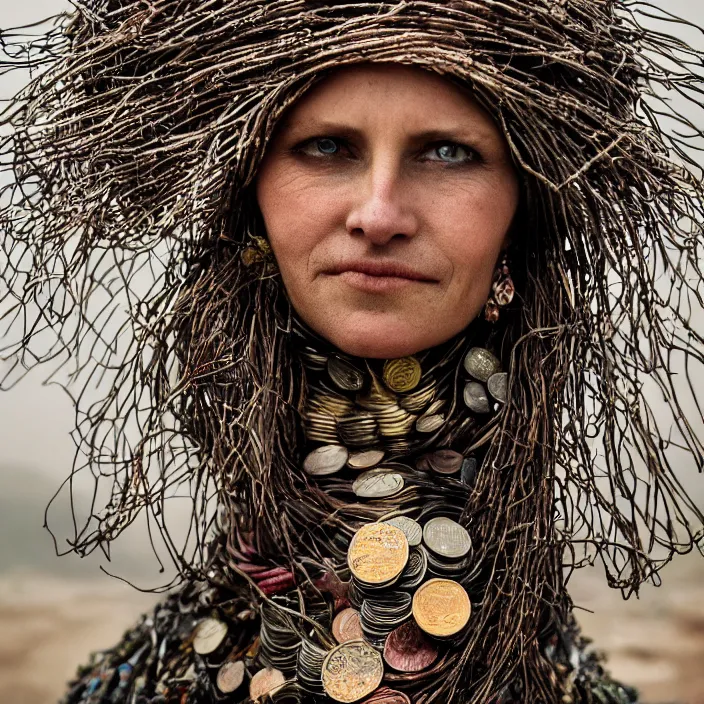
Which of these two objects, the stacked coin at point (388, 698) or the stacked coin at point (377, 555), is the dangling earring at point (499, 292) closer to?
the stacked coin at point (377, 555)

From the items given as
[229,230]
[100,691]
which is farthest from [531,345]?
[100,691]

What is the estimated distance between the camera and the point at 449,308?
1262mm

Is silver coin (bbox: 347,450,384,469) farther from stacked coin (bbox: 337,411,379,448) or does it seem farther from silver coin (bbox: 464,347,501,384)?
silver coin (bbox: 464,347,501,384)

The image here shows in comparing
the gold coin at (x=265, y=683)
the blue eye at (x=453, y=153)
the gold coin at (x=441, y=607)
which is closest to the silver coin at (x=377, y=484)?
the gold coin at (x=441, y=607)

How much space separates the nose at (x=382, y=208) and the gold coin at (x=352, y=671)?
43cm

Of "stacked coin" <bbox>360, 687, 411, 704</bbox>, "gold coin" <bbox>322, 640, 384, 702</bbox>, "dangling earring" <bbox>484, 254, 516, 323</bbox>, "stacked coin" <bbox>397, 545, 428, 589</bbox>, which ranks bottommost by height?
"stacked coin" <bbox>360, 687, 411, 704</bbox>

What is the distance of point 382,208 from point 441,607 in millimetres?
425

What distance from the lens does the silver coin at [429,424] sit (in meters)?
1.32

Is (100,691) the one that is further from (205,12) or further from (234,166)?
(205,12)

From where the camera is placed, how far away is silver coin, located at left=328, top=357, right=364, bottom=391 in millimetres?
1327

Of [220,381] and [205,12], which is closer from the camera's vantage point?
[205,12]

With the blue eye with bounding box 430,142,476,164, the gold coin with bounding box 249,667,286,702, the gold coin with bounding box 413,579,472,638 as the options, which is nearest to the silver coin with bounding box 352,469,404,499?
the gold coin with bounding box 413,579,472,638

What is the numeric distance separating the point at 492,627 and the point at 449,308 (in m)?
0.35

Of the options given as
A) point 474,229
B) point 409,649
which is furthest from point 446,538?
point 474,229
